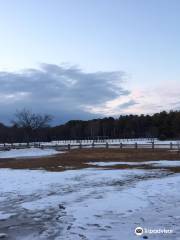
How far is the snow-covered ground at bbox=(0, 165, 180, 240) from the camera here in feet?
26.6

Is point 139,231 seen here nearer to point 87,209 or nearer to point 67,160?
point 87,209

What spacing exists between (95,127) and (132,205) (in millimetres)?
184283

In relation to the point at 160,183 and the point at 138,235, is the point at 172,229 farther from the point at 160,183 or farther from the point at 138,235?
the point at 160,183

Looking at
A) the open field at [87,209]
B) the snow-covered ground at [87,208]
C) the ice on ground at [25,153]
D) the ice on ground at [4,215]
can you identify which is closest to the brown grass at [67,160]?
the snow-covered ground at [87,208]

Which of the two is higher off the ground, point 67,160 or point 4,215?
point 67,160

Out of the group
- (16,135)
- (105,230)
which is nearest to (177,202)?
(105,230)

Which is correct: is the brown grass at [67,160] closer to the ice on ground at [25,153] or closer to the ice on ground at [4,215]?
the ice on ground at [25,153]

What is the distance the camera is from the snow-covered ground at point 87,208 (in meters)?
8.10

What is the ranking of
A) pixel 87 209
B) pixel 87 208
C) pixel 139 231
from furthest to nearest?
pixel 87 208
pixel 87 209
pixel 139 231

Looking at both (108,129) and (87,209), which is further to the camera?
(108,129)

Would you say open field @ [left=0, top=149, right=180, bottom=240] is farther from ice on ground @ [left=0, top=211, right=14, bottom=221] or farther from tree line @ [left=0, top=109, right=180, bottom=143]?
tree line @ [left=0, top=109, right=180, bottom=143]

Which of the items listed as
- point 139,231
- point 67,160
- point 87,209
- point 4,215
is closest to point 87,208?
point 87,209

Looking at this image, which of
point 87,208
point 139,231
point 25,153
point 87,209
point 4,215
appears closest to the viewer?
point 139,231

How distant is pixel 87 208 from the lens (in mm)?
10547
